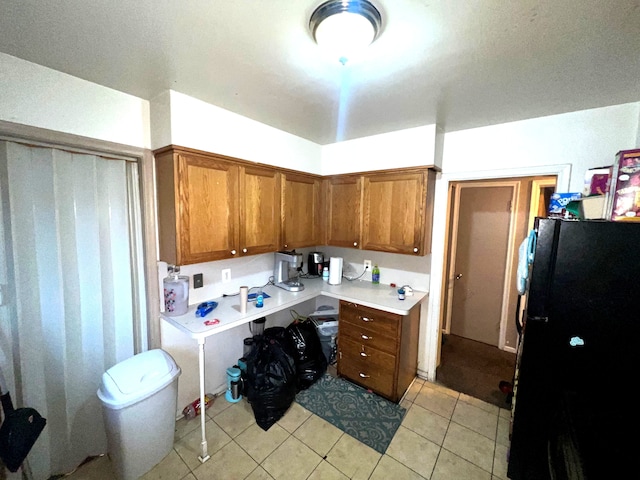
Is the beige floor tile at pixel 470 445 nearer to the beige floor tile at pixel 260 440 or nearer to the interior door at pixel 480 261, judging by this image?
the beige floor tile at pixel 260 440

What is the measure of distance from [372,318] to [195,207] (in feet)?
5.51

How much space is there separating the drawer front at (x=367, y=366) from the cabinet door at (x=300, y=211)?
1060 millimetres

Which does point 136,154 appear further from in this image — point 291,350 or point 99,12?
point 291,350

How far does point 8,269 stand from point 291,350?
6.29 feet

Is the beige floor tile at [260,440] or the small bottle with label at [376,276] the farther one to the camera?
the small bottle with label at [376,276]

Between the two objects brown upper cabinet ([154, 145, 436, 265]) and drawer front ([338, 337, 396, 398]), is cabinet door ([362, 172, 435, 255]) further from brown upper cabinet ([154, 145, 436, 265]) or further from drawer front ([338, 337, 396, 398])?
drawer front ([338, 337, 396, 398])

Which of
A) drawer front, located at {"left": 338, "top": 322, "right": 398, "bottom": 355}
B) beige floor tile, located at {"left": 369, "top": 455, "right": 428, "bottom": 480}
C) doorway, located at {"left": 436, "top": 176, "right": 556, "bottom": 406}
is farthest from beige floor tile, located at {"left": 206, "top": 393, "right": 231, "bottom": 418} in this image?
doorway, located at {"left": 436, "top": 176, "right": 556, "bottom": 406}

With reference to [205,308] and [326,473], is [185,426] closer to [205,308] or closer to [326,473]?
[205,308]

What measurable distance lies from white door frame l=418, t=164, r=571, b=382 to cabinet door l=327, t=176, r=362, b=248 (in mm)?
731

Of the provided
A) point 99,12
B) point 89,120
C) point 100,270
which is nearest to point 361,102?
point 99,12

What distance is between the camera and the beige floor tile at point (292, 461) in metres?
1.59

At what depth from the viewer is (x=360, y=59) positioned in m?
1.24

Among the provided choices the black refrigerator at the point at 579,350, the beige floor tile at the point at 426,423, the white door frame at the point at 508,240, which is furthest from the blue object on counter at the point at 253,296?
the white door frame at the point at 508,240

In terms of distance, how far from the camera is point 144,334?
1880 millimetres
